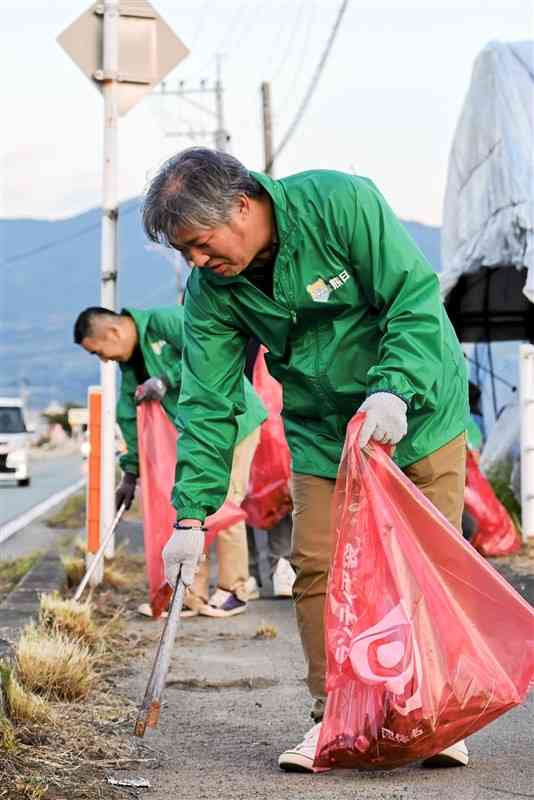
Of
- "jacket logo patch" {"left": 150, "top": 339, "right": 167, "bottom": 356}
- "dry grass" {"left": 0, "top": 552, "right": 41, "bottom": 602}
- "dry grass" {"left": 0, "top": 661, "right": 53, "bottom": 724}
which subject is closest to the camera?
"dry grass" {"left": 0, "top": 661, "right": 53, "bottom": 724}

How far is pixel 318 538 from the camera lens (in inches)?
171

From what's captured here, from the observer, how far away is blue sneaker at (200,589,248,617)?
25.4 feet

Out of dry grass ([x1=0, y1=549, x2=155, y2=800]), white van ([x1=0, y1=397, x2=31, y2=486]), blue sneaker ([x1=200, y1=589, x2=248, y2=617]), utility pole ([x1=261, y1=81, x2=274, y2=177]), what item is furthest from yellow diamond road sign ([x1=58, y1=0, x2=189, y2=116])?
utility pole ([x1=261, y1=81, x2=274, y2=177])

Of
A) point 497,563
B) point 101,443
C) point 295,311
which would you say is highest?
point 295,311

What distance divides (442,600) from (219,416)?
886mm

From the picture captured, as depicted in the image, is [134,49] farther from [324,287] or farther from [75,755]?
[75,755]

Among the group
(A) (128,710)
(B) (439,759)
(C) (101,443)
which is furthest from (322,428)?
(C) (101,443)

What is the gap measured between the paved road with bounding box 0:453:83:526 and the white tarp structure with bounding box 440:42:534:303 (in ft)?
20.0

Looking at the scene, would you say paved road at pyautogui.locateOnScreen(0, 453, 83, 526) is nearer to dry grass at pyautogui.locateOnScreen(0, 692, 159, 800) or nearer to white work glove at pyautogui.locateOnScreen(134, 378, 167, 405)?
white work glove at pyautogui.locateOnScreen(134, 378, 167, 405)

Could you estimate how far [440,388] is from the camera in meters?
4.15

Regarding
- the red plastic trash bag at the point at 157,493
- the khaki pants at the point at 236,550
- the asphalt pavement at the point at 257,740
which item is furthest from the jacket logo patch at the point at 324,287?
the khaki pants at the point at 236,550

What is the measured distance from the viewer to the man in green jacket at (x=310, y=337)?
12.5ft

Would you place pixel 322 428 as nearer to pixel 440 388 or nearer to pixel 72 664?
pixel 440 388

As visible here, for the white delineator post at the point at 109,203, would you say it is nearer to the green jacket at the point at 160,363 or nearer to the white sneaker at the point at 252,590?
the green jacket at the point at 160,363
